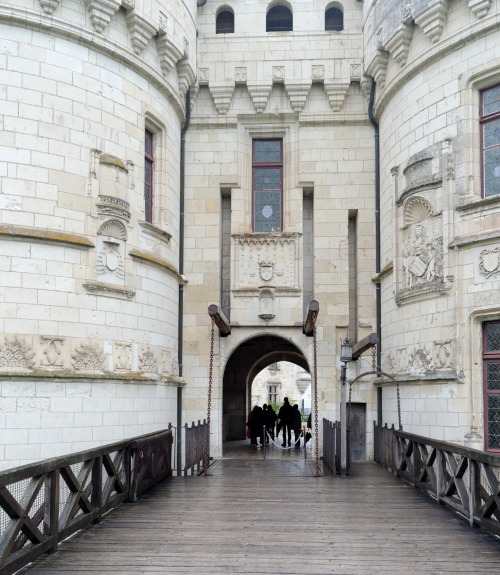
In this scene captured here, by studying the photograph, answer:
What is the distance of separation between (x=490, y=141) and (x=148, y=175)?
6.30 m

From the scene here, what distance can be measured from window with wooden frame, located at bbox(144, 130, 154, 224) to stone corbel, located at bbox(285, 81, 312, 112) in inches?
140

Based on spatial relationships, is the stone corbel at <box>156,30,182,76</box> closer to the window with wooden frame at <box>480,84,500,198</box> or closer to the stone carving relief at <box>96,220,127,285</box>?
the stone carving relief at <box>96,220,127,285</box>

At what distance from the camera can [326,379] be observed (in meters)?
16.3

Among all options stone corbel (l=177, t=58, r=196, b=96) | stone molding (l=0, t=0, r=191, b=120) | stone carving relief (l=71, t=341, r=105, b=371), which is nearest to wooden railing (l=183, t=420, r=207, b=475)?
stone carving relief (l=71, t=341, r=105, b=371)

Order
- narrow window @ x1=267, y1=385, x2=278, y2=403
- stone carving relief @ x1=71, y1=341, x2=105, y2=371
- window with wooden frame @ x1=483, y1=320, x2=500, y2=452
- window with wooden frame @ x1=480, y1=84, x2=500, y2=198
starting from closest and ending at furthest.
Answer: stone carving relief @ x1=71, y1=341, x2=105, y2=371, window with wooden frame @ x1=483, y1=320, x2=500, y2=452, window with wooden frame @ x1=480, y1=84, x2=500, y2=198, narrow window @ x1=267, y1=385, x2=278, y2=403

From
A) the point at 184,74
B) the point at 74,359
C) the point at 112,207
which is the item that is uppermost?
the point at 184,74

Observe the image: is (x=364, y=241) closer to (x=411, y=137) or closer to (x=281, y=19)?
(x=411, y=137)

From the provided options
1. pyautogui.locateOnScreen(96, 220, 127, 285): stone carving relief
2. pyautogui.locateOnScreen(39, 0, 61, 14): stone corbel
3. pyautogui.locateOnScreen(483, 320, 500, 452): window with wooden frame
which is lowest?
pyautogui.locateOnScreen(483, 320, 500, 452): window with wooden frame

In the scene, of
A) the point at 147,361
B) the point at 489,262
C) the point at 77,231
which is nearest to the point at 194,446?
the point at 147,361

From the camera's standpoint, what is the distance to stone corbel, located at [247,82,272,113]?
1680cm

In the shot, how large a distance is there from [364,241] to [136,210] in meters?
5.45

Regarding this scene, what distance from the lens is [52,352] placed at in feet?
37.4

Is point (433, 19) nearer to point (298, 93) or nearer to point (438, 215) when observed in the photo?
point (438, 215)

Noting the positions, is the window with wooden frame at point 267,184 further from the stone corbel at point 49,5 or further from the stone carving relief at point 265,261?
Result: the stone corbel at point 49,5
